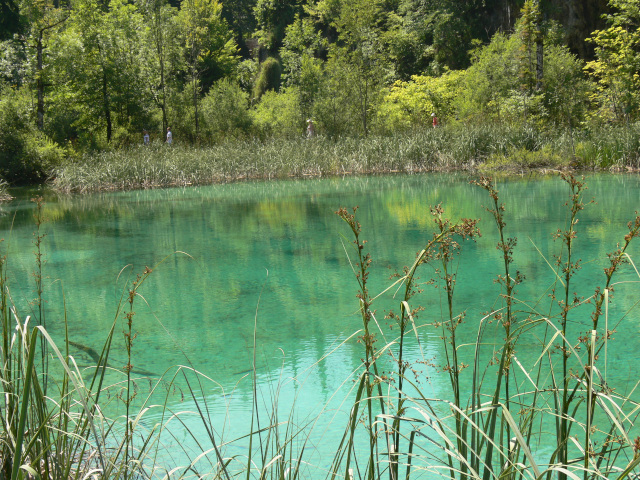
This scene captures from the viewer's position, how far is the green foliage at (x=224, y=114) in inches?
979

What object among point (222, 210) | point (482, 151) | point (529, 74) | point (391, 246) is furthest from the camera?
point (529, 74)

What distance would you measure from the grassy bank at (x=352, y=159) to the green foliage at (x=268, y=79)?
48.1 feet

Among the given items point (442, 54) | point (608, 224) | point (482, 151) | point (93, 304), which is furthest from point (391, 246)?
point (442, 54)

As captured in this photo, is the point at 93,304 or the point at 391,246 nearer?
the point at 93,304

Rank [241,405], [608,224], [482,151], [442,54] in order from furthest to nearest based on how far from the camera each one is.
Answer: [442,54], [482,151], [608,224], [241,405]

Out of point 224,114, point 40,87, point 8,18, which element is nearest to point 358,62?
point 224,114

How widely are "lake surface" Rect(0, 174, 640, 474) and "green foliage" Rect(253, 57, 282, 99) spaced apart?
20606 millimetres

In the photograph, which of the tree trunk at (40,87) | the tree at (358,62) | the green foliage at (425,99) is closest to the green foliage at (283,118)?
the tree at (358,62)

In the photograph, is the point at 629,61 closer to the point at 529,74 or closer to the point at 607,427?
the point at 529,74

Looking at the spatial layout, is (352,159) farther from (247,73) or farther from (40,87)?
(247,73)

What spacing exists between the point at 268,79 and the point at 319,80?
8.47 metres

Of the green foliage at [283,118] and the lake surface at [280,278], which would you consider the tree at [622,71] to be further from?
the green foliage at [283,118]

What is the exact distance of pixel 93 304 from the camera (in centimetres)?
526

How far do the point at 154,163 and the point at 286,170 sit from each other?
3453 mm
